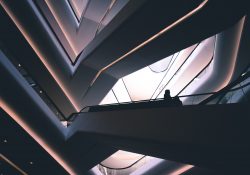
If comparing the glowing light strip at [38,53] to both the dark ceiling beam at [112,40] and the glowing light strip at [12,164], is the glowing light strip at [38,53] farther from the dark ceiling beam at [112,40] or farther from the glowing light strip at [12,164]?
the glowing light strip at [12,164]

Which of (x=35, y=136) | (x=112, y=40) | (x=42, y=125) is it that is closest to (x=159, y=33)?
(x=112, y=40)

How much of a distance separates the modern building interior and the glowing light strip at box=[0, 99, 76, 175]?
1.2 inches

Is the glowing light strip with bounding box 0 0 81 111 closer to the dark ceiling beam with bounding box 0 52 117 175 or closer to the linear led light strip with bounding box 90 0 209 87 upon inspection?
the linear led light strip with bounding box 90 0 209 87

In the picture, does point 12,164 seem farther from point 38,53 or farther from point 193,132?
point 193,132

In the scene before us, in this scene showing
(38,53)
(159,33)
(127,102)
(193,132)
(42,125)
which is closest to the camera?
(193,132)

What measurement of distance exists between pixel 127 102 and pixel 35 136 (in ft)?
10.6

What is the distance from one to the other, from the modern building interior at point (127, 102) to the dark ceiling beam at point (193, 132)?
2 cm

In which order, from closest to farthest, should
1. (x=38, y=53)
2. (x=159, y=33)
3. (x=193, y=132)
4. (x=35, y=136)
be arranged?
(x=193, y=132) → (x=159, y=33) → (x=35, y=136) → (x=38, y=53)

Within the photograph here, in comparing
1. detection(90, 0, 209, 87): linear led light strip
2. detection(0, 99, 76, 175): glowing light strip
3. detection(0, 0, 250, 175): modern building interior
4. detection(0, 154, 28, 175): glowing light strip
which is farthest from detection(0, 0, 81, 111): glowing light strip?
detection(0, 154, 28, 175): glowing light strip

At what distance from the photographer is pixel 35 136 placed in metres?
7.21

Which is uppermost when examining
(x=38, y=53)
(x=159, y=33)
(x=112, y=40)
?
(x=38, y=53)

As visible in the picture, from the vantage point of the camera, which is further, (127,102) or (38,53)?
(38,53)

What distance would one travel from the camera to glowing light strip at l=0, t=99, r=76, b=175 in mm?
6495

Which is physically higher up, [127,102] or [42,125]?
[42,125]
